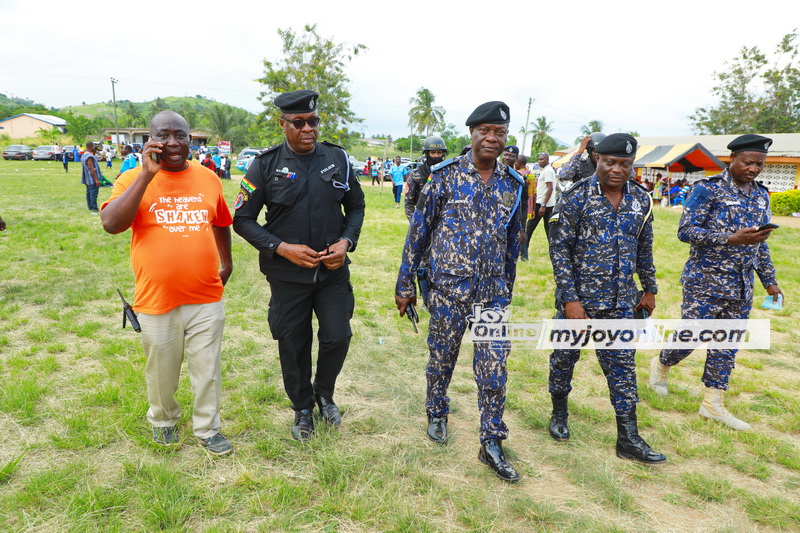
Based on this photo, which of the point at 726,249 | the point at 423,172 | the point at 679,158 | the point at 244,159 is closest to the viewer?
the point at 726,249

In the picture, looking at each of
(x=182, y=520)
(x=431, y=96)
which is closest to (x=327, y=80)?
(x=182, y=520)

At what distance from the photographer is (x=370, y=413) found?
3.57 meters

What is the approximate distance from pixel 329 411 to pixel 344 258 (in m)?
1.13

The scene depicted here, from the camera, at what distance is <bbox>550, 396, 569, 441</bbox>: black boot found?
3338 millimetres

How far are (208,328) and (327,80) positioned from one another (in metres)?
15.8

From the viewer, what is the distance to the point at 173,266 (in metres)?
2.69

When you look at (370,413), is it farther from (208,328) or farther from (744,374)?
(744,374)

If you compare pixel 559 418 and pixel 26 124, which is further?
pixel 26 124

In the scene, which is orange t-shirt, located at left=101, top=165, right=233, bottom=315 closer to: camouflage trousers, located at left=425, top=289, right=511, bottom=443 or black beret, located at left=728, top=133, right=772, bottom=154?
camouflage trousers, located at left=425, top=289, right=511, bottom=443

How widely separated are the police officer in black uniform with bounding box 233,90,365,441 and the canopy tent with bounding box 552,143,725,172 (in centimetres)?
1837

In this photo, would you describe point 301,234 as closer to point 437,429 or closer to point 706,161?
point 437,429

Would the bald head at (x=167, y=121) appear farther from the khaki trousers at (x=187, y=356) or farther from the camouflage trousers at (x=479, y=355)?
the camouflage trousers at (x=479, y=355)

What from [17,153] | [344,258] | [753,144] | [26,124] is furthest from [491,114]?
[26,124]

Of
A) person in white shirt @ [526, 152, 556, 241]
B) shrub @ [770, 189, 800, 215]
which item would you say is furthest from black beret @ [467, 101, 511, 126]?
shrub @ [770, 189, 800, 215]
